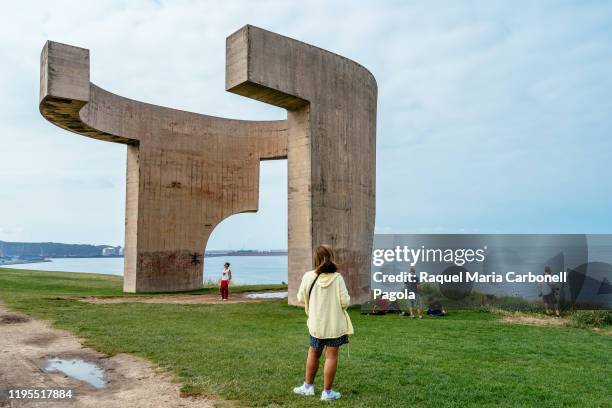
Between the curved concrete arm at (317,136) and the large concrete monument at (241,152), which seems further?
the large concrete monument at (241,152)

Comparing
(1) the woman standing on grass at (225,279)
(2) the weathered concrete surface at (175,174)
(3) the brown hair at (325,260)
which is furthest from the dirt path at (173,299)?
(3) the brown hair at (325,260)

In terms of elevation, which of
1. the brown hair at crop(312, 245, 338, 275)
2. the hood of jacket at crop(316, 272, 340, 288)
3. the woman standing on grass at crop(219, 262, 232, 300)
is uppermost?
the brown hair at crop(312, 245, 338, 275)

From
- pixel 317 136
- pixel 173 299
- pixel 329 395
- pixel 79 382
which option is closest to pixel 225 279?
pixel 173 299

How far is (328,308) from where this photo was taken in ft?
16.7

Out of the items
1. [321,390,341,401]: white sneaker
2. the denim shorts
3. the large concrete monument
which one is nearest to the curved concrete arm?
the large concrete monument

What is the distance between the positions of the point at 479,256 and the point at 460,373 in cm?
737

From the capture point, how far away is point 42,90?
46.3 feet

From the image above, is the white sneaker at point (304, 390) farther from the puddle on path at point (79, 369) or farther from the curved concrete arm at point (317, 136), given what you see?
the curved concrete arm at point (317, 136)

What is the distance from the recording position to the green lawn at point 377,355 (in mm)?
5402

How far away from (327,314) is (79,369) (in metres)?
3.58

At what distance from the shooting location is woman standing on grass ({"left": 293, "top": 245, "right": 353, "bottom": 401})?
16.5ft

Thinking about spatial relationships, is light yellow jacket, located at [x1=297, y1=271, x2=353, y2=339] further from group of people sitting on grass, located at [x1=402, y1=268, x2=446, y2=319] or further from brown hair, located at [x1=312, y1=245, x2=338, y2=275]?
group of people sitting on grass, located at [x1=402, y1=268, x2=446, y2=319]

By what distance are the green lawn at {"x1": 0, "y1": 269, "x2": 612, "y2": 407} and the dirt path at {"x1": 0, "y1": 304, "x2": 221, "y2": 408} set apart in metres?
0.26

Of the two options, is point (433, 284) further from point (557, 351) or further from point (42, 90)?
point (42, 90)
